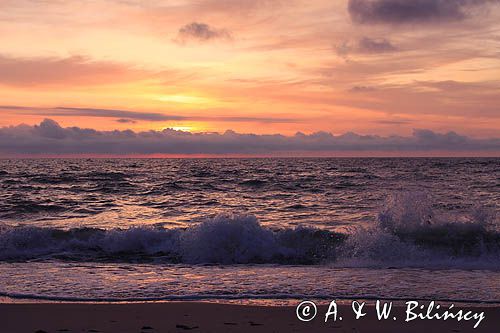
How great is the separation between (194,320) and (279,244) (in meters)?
6.94

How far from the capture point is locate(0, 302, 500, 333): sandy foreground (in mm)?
6633

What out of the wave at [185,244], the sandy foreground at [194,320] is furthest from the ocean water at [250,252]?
the sandy foreground at [194,320]

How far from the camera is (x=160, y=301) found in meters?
8.03

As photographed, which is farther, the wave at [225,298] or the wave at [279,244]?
the wave at [279,244]

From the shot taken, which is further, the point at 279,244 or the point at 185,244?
the point at 279,244

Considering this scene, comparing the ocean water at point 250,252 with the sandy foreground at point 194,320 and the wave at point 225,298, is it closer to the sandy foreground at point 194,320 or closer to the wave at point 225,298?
the wave at point 225,298

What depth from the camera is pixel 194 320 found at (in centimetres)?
701

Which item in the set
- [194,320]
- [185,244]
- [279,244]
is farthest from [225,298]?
[279,244]

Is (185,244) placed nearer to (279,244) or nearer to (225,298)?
(279,244)

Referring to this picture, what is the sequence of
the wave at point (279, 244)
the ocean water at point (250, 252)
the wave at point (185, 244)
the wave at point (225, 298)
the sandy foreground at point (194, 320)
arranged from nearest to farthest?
the sandy foreground at point (194, 320)
the wave at point (225, 298)
the ocean water at point (250, 252)
the wave at point (279, 244)
the wave at point (185, 244)

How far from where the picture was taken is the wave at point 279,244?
40.7ft

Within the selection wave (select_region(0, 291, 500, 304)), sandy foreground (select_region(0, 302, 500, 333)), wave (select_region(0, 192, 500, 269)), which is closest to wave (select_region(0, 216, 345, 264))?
wave (select_region(0, 192, 500, 269))

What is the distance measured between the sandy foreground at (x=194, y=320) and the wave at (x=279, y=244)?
4.42 meters

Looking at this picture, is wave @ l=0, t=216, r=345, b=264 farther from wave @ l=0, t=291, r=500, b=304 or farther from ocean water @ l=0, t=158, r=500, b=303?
wave @ l=0, t=291, r=500, b=304
